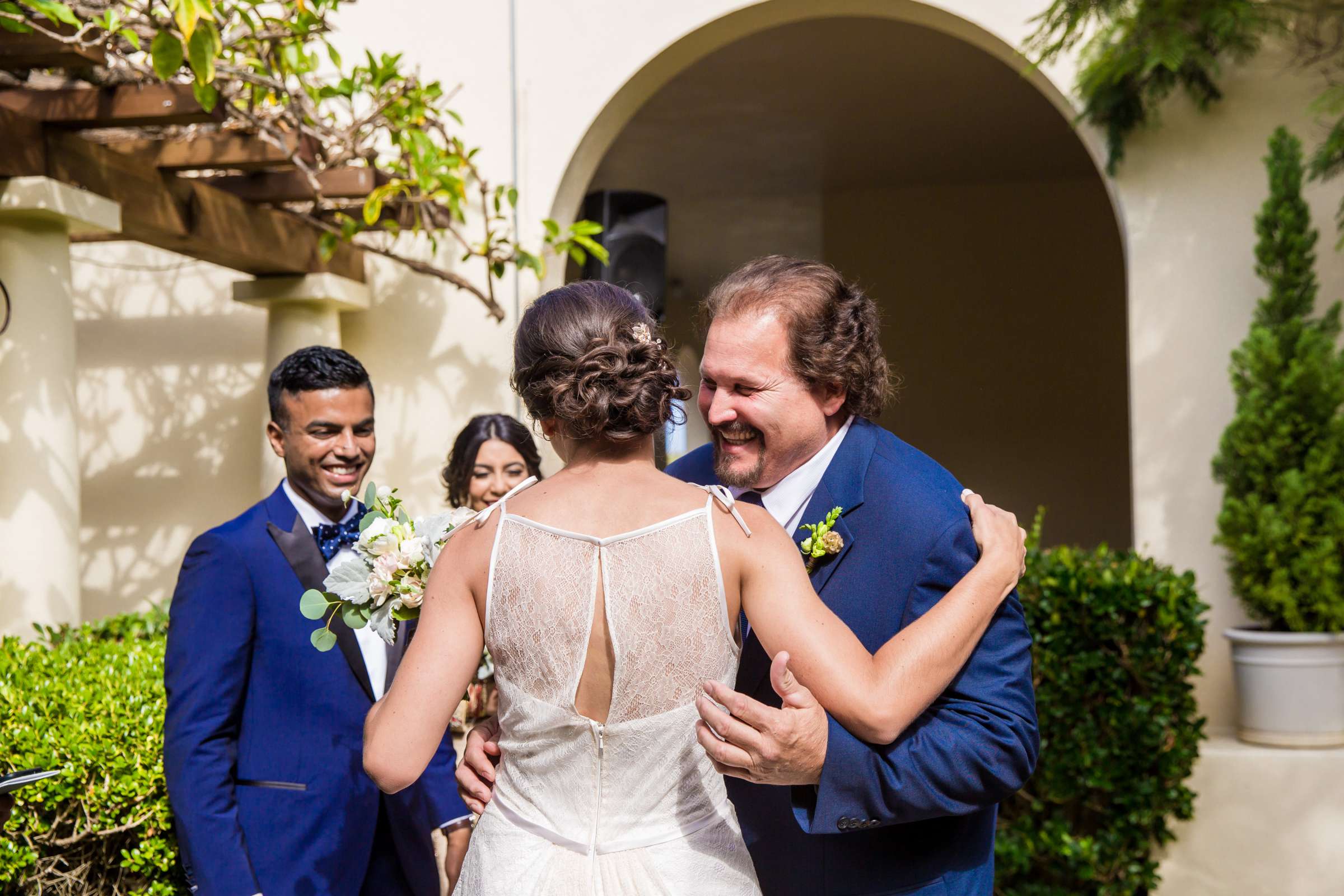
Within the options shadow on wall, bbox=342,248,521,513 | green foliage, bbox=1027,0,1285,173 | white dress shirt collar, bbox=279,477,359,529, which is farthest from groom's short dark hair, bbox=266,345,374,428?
green foliage, bbox=1027,0,1285,173

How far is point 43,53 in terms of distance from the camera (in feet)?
13.0

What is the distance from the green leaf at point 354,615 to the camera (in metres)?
2.30

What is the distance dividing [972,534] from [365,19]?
198 inches

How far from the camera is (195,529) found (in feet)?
21.4

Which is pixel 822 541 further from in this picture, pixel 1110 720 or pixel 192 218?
pixel 192 218

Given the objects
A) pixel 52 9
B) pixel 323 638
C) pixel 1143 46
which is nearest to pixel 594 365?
pixel 323 638

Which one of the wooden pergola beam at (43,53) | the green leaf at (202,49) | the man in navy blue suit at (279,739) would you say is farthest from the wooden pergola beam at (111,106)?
the man in navy blue suit at (279,739)

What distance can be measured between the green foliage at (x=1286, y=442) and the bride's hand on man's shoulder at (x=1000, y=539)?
11.1ft

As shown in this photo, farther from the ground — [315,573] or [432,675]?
[432,675]

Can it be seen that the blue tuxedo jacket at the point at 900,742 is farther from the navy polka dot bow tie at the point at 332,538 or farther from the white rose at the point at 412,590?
the navy polka dot bow tie at the point at 332,538

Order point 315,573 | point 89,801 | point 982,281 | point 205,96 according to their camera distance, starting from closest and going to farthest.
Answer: point 315,573
point 89,801
point 205,96
point 982,281

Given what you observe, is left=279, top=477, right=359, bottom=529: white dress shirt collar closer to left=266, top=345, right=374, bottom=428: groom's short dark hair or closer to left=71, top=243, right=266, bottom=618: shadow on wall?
left=266, top=345, right=374, bottom=428: groom's short dark hair

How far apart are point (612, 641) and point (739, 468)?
1.82 feet

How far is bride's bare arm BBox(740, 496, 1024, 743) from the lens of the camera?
5.90ft
